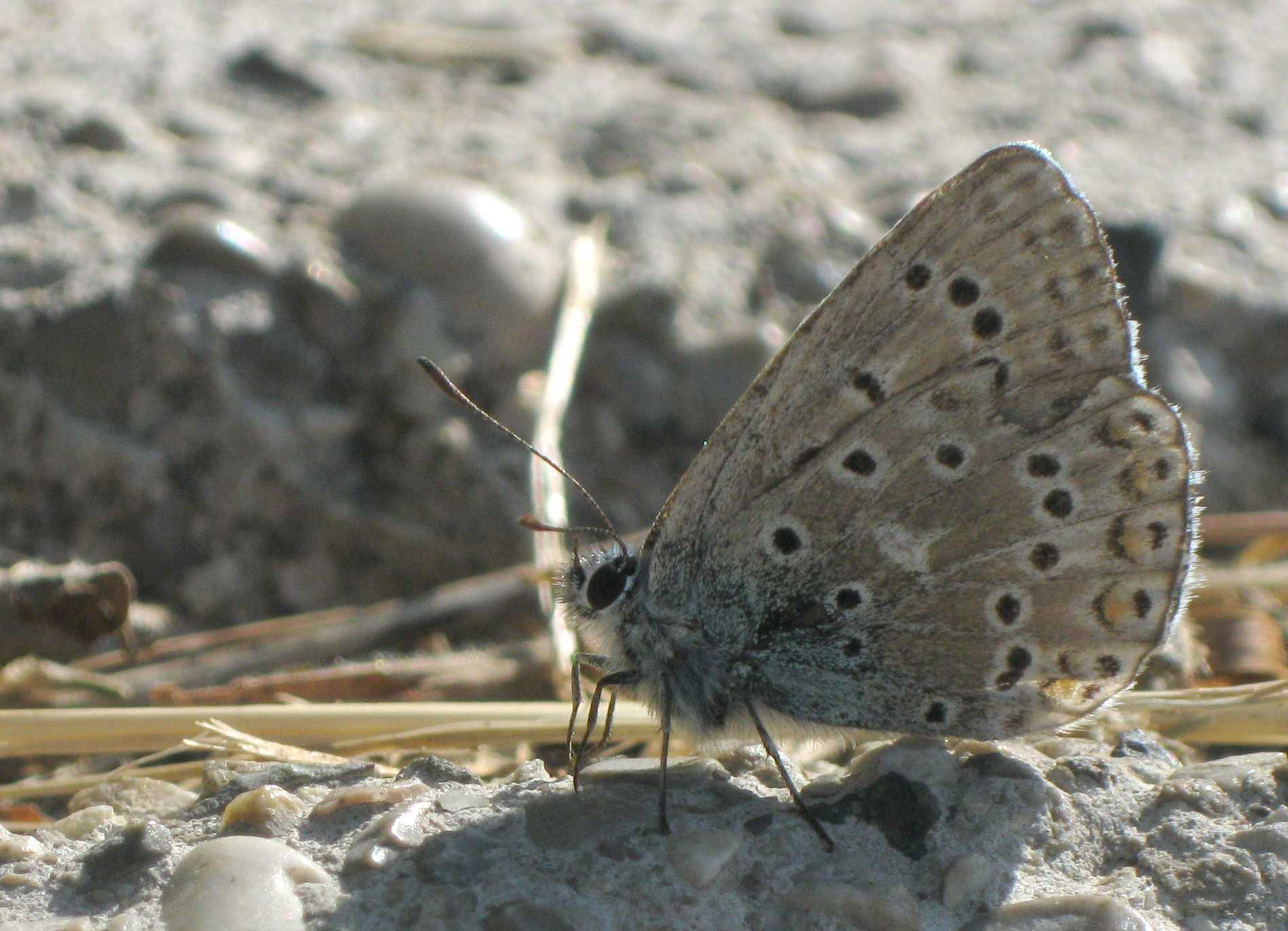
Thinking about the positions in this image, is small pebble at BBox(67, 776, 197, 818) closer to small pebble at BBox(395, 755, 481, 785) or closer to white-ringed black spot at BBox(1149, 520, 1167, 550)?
small pebble at BBox(395, 755, 481, 785)

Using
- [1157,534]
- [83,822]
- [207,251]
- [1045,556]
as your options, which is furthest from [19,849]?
[207,251]

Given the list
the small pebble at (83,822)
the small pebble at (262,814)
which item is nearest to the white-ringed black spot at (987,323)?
the small pebble at (262,814)

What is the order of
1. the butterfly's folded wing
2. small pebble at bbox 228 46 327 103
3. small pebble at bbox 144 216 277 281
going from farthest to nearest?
small pebble at bbox 228 46 327 103 → small pebble at bbox 144 216 277 281 → the butterfly's folded wing

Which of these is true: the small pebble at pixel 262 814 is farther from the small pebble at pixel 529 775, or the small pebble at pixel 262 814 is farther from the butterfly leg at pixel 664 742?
the butterfly leg at pixel 664 742

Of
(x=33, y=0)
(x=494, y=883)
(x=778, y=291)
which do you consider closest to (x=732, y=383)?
(x=778, y=291)

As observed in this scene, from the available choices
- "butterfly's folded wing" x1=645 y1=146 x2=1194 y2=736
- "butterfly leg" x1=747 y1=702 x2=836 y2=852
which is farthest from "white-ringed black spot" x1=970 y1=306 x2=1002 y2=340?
"butterfly leg" x1=747 y1=702 x2=836 y2=852

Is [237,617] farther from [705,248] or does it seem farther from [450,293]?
[705,248]
